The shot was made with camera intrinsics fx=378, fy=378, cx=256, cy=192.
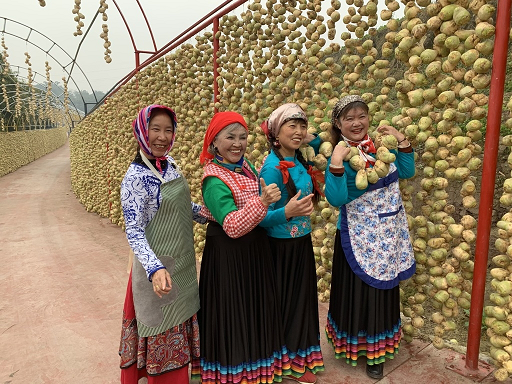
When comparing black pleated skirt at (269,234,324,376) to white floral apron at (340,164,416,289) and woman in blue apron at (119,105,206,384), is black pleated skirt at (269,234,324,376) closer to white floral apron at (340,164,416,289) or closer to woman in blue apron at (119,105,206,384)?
white floral apron at (340,164,416,289)

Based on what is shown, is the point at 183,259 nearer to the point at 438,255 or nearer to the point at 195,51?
the point at 438,255

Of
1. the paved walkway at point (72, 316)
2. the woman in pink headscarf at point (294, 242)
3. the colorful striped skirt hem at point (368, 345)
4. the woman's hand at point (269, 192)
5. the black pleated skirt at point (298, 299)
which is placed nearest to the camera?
the woman's hand at point (269, 192)

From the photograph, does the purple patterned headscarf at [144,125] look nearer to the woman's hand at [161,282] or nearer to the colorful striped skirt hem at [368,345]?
the woman's hand at [161,282]

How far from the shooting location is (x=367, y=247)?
6.72 feet

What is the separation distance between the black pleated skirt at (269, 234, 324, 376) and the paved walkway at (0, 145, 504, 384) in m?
0.22

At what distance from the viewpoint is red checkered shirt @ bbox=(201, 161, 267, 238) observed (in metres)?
1.68

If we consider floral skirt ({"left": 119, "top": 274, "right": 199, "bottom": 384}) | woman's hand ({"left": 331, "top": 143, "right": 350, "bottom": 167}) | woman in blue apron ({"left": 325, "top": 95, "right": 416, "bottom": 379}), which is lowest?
floral skirt ({"left": 119, "top": 274, "right": 199, "bottom": 384})

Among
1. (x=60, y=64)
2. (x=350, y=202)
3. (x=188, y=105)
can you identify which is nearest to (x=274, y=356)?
(x=350, y=202)

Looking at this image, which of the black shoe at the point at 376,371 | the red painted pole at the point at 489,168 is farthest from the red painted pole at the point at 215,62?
the black shoe at the point at 376,371

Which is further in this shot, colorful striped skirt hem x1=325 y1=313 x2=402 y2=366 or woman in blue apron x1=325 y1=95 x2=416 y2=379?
colorful striped skirt hem x1=325 y1=313 x2=402 y2=366

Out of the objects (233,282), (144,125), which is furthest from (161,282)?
(144,125)

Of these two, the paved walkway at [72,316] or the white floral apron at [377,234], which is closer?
the white floral apron at [377,234]

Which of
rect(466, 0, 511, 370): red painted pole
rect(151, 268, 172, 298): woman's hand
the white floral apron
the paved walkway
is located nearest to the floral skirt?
rect(151, 268, 172, 298): woman's hand

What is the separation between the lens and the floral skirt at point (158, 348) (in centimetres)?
194
